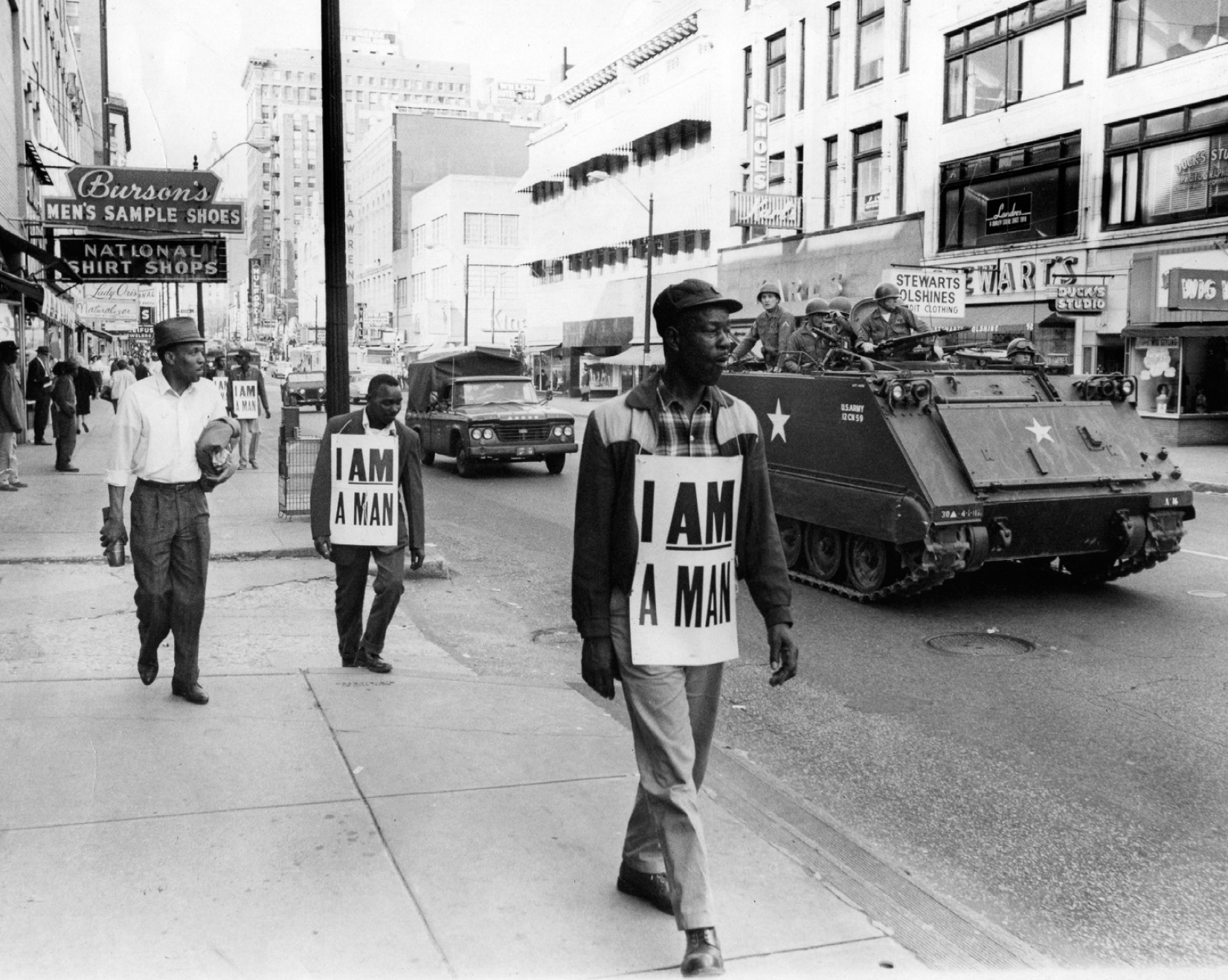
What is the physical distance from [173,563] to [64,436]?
521 inches

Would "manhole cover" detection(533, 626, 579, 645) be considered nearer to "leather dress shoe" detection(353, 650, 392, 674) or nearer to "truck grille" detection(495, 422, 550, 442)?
"leather dress shoe" detection(353, 650, 392, 674)

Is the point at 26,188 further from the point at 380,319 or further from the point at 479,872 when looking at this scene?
the point at 380,319

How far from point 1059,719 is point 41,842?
187 inches

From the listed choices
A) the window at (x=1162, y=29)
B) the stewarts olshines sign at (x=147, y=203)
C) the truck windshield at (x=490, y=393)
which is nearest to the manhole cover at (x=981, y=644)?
the stewarts olshines sign at (x=147, y=203)

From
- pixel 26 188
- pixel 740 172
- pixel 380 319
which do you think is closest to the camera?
pixel 26 188

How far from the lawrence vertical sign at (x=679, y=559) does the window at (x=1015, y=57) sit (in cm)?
2737

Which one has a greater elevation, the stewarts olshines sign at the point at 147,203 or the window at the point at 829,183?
the window at the point at 829,183

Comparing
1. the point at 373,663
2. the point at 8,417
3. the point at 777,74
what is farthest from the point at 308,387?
the point at 373,663

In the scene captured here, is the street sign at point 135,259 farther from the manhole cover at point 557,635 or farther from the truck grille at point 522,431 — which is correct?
the manhole cover at point 557,635

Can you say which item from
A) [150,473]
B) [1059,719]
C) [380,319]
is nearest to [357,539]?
[150,473]

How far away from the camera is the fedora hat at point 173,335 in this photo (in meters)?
5.91

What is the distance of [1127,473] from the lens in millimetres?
9648

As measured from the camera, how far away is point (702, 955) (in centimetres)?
334

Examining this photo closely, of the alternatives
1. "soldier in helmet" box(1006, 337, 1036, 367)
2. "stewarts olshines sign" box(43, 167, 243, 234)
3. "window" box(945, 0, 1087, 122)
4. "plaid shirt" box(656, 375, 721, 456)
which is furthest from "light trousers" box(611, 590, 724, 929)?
"window" box(945, 0, 1087, 122)
